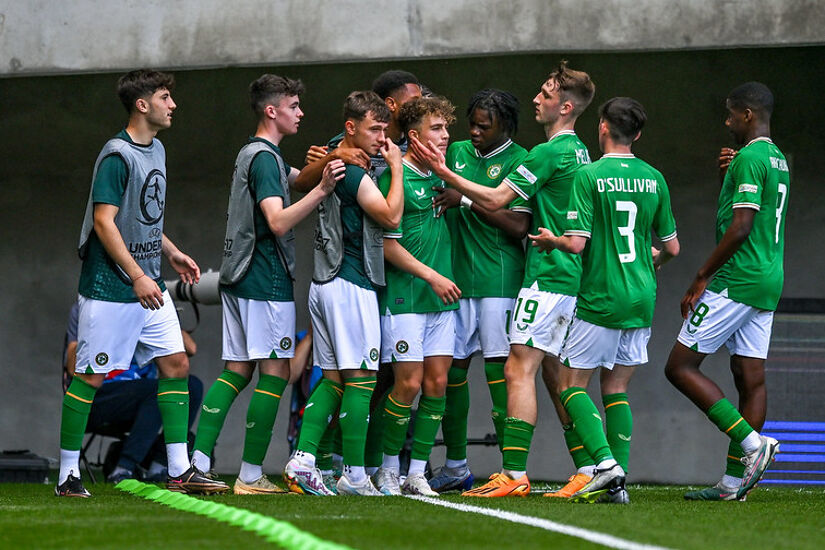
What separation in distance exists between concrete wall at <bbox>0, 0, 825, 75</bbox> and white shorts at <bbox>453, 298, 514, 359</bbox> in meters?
2.07

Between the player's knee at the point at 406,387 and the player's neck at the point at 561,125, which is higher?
the player's neck at the point at 561,125

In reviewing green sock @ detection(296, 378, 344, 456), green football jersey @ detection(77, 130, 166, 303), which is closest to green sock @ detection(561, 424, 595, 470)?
green sock @ detection(296, 378, 344, 456)

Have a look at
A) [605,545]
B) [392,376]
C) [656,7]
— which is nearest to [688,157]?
[656,7]

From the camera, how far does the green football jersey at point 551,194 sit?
6.38m

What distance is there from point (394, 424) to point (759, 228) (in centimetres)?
203

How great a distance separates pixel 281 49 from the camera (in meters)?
8.46

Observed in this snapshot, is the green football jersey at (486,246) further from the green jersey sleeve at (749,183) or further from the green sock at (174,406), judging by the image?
the green sock at (174,406)

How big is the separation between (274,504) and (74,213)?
6.06m

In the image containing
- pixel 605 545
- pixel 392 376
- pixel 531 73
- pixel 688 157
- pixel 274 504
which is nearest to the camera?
pixel 605 545

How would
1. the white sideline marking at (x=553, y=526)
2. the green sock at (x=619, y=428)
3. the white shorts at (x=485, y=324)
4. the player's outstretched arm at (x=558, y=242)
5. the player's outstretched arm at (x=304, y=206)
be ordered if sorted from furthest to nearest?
1. the white shorts at (x=485, y=324)
2. the green sock at (x=619, y=428)
3. the player's outstretched arm at (x=304, y=206)
4. the player's outstretched arm at (x=558, y=242)
5. the white sideline marking at (x=553, y=526)

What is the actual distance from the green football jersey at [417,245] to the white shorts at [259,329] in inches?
18.4

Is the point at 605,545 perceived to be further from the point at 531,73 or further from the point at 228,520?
the point at 531,73

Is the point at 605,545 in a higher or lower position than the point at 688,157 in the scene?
lower

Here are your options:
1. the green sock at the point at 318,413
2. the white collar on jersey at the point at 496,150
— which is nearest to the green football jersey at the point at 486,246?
the white collar on jersey at the point at 496,150
